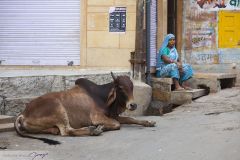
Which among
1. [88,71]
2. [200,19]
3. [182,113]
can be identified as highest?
[200,19]

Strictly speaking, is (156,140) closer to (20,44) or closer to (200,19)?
(20,44)

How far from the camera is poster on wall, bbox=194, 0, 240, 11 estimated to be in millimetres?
13562

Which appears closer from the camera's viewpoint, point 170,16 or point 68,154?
point 68,154

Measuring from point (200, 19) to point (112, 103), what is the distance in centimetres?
676

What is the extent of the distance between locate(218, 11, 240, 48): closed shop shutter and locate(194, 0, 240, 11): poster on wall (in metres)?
0.14

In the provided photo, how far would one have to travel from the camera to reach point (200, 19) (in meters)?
13.8

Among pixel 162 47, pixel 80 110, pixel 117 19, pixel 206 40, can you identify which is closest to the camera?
pixel 80 110

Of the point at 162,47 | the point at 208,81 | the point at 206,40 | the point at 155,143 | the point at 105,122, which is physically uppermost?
the point at 206,40

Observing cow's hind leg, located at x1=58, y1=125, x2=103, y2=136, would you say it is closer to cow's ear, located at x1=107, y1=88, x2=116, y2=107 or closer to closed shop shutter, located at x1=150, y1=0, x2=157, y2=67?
cow's ear, located at x1=107, y1=88, x2=116, y2=107

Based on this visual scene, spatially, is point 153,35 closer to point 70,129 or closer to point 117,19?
point 117,19

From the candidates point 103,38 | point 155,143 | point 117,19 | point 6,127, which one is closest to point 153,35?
point 117,19

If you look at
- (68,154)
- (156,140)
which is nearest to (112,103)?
(156,140)

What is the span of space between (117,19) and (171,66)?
1522 mm

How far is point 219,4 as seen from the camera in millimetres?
13609
